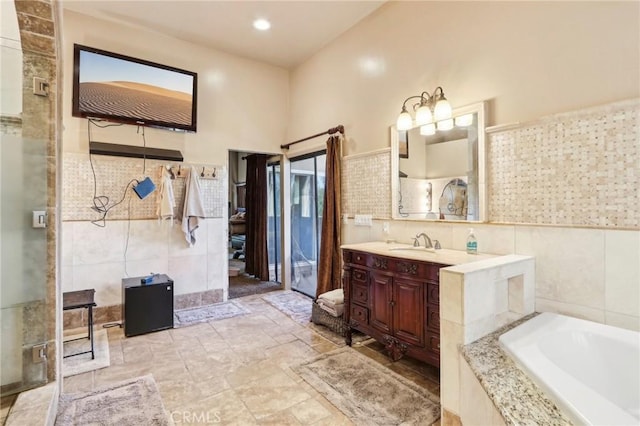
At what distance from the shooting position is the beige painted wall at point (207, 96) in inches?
132

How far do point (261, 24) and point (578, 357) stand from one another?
4138 millimetres

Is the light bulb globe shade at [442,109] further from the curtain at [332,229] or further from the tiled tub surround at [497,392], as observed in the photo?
the tiled tub surround at [497,392]

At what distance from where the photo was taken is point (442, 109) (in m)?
2.53

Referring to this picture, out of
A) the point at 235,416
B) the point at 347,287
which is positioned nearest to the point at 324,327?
the point at 347,287

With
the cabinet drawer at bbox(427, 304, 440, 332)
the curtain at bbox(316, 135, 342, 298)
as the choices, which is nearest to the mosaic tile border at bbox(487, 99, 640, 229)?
the cabinet drawer at bbox(427, 304, 440, 332)

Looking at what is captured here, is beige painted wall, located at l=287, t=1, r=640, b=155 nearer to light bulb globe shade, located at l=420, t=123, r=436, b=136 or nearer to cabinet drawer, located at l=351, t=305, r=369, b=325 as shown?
light bulb globe shade, located at l=420, t=123, r=436, b=136

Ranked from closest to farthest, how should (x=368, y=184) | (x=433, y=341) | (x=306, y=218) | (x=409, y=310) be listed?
(x=433, y=341) < (x=409, y=310) < (x=368, y=184) < (x=306, y=218)

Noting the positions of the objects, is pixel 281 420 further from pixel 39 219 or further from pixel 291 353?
pixel 39 219

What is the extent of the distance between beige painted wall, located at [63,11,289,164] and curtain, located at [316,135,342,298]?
139 centimetres

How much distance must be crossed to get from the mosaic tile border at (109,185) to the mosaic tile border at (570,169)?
11.2 ft

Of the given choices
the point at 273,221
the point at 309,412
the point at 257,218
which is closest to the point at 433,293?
the point at 309,412

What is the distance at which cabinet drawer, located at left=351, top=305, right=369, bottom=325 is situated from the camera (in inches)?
107

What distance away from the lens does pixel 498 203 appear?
232 cm

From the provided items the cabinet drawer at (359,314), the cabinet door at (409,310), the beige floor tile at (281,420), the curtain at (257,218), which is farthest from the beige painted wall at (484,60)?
the beige floor tile at (281,420)
